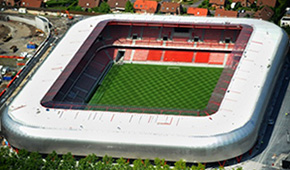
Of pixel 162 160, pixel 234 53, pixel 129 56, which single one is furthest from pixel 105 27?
pixel 162 160

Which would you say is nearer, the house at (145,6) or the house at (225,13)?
the house at (225,13)

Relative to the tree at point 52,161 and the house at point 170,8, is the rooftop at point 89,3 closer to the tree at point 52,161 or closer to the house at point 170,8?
the house at point 170,8

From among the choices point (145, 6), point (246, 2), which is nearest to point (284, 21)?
Answer: point (246, 2)

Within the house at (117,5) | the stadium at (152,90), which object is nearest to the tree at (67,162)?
the stadium at (152,90)

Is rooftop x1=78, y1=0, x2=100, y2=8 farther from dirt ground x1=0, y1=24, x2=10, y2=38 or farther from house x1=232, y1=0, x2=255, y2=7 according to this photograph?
house x1=232, y1=0, x2=255, y2=7

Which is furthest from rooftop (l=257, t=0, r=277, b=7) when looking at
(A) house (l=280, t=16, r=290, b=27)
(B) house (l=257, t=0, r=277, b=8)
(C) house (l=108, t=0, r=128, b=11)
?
(C) house (l=108, t=0, r=128, b=11)

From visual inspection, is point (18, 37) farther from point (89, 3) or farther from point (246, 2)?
point (246, 2)

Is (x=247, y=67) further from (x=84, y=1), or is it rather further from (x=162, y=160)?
(x=84, y=1)

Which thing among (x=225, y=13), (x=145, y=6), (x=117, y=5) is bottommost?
(x=117, y=5)
